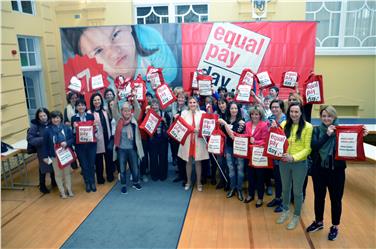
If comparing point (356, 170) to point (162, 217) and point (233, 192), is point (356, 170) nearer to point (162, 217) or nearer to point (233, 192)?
point (233, 192)

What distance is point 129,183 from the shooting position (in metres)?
5.28

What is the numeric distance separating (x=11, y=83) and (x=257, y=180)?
518cm

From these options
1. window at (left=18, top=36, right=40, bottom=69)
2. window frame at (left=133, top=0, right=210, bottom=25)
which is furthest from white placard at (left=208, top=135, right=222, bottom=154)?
window frame at (left=133, top=0, right=210, bottom=25)

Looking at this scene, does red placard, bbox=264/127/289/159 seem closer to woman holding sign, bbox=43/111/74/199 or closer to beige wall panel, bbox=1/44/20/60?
woman holding sign, bbox=43/111/74/199

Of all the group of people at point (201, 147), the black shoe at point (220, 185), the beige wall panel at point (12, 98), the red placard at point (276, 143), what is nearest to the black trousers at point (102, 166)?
the group of people at point (201, 147)

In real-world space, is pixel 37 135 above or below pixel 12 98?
below

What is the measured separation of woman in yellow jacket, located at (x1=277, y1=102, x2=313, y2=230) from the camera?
339 centimetres

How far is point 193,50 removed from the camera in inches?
277

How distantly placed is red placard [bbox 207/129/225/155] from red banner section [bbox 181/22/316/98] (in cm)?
284

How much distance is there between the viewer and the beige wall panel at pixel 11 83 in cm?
584

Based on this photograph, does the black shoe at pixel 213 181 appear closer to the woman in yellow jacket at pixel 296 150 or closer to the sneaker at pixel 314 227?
the woman in yellow jacket at pixel 296 150

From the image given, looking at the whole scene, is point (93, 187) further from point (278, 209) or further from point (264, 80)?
point (264, 80)

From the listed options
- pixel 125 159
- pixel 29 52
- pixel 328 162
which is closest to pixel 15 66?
pixel 29 52

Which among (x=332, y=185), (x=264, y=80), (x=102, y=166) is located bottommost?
(x=102, y=166)
